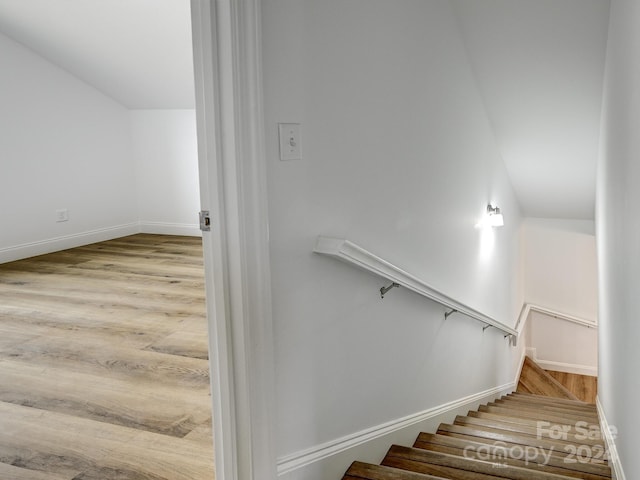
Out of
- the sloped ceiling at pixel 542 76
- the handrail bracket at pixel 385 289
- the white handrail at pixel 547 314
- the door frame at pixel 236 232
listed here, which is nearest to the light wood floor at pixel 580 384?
the white handrail at pixel 547 314

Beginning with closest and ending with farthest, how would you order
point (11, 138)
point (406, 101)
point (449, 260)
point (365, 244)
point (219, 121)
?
point (219, 121)
point (365, 244)
point (406, 101)
point (449, 260)
point (11, 138)

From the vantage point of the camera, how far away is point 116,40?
5.32 m

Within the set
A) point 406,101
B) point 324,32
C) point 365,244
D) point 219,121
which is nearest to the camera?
point 219,121

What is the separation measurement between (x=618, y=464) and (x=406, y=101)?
5.47 feet

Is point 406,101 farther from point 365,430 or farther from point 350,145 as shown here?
point 365,430

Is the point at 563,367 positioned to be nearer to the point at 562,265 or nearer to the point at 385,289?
the point at 562,265

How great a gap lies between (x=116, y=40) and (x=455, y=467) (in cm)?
453

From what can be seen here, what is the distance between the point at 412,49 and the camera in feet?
8.58

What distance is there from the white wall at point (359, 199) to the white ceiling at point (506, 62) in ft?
1.09

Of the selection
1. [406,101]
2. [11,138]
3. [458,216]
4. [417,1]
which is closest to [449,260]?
[458,216]

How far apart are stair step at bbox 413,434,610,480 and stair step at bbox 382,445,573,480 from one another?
160mm

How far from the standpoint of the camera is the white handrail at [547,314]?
7.31 metres

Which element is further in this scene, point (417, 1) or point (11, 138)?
point (11, 138)

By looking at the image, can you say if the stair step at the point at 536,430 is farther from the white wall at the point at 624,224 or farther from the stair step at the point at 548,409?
the stair step at the point at 548,409
